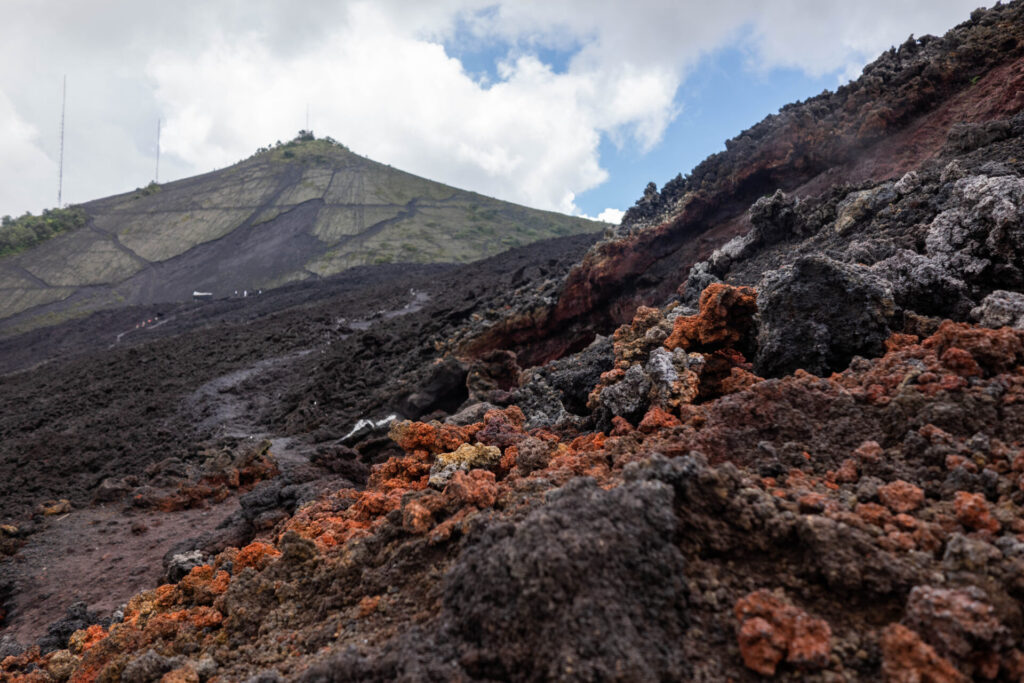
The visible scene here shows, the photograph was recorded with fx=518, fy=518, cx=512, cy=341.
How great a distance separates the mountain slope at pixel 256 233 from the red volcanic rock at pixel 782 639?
45005 mm

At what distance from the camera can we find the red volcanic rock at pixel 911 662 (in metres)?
1.50

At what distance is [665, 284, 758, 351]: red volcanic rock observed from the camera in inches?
203

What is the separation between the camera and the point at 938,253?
14.9 ft

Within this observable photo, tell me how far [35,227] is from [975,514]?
70.9 meters

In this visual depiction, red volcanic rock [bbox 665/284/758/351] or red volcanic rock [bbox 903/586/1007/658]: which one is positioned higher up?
red volcanic rock [bbox 665/284/758/351]

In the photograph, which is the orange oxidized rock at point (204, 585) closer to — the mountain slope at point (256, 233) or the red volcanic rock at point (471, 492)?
the red volcanic rock at point (471, 492)

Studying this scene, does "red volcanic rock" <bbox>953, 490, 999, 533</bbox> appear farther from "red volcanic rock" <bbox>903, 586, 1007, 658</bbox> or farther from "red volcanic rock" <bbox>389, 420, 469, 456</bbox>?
"red volcanic rock" <bbox>389, 420, 469, 456</bbox>

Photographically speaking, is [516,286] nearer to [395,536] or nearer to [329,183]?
[395,536]

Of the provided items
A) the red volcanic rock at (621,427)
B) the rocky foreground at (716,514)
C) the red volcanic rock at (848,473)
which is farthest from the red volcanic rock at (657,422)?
the red volcanic rock at (848,473)

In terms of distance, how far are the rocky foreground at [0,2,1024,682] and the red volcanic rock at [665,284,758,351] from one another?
30 mm

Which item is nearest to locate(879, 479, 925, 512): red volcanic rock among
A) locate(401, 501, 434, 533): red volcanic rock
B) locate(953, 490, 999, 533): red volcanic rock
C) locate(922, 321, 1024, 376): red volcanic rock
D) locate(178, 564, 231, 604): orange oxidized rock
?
locate(953, 490, 999, 533): red volcanic rock

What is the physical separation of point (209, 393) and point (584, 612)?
17661 millimetres

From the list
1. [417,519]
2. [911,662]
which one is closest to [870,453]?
[911,662]

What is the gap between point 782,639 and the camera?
5.53 ft
